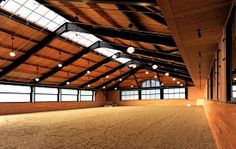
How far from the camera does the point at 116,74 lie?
26.2 meters

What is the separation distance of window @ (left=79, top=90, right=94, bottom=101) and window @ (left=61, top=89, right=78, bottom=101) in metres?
1.07

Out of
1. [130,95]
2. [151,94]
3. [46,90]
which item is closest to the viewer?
[46,90]

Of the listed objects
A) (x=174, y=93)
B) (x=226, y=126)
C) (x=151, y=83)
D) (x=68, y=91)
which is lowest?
(x=174, y=93)

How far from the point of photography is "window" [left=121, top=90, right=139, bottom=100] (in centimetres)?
3014

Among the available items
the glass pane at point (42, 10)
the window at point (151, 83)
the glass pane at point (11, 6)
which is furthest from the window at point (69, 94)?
the glass pane at point (11, 6)

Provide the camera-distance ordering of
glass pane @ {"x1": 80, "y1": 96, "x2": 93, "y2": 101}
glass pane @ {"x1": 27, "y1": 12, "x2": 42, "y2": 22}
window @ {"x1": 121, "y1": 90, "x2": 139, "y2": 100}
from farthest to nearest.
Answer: window @ {"x1": 121, "y1": 90, "x2": 139, "y2": 100}
glass pane @ {"x1": 80, "y1": 96, "x2": 93, "y2": 101}
glass pane @ {"x1": 27, "y1": 12, "x2": 42, "y2": 22}

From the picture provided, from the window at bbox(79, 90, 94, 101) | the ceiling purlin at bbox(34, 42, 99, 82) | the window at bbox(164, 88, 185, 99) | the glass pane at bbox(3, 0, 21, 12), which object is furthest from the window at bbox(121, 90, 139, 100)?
the glass pane at bbox(3, 0, 21, 12)

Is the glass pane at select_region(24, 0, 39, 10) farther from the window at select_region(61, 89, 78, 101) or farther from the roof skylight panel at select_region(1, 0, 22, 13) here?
the window at select_region(61, 89, 78, 101)

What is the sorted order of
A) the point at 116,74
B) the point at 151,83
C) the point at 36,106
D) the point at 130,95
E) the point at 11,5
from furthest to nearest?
1. the point at 130,95
2. the point at 151,83
3. the point at 116,74
4. the point at 36,106
5. the point at 11,5

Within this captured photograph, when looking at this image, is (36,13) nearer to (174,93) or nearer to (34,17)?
(34,17)

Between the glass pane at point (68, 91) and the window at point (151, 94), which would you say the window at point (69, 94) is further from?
the window at point (151, 94)

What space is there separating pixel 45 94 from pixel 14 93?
3586mm

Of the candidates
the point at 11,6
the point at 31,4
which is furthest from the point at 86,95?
the point at 31,4

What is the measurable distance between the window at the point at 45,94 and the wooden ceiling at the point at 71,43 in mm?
795
